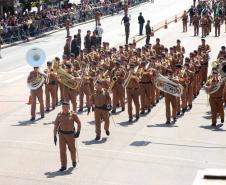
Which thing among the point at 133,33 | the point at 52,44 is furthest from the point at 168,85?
the point at 133,33

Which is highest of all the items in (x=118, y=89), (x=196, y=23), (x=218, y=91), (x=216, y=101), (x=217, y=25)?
(x=196, y=23)

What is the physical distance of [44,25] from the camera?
47.3 metres

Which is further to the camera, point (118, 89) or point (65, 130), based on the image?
point (118, 89)

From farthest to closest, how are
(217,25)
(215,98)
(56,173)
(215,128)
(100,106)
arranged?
(217,25) < (215,98) < (215,128) < (100,106) < (56,173)

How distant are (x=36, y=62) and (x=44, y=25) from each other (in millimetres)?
27964

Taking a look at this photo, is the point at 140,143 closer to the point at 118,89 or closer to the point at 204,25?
the point at 118,89

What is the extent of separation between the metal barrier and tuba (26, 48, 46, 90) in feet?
69.0

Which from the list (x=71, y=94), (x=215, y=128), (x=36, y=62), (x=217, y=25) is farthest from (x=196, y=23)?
(x=215, y=128)

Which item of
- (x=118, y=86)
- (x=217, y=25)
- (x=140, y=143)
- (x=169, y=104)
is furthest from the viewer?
(x=217, y=25)

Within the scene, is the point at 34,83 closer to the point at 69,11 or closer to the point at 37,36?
the point at 37,36

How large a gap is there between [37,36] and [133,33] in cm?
746

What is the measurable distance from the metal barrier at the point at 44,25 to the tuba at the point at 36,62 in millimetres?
21017

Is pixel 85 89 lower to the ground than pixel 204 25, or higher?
lower

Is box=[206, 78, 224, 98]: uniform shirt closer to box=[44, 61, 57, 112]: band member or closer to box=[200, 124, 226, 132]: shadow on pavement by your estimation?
box=[200, 124, 226, 132]: shadow on pavement
